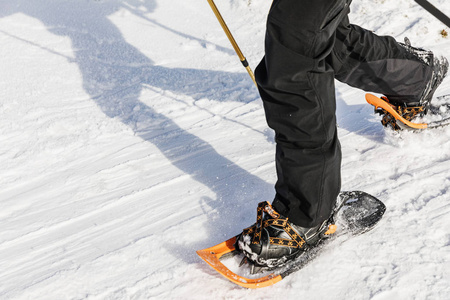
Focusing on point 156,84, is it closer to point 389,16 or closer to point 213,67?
point 213,67

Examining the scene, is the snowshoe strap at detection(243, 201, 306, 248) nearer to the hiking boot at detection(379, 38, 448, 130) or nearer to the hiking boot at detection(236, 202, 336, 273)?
the hiking boot at detection(236, 202, 336, 273)

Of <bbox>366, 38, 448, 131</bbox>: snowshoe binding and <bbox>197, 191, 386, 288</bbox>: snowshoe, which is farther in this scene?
<bbox>366, 38, 448, 131</bbox>: snowshoe binding

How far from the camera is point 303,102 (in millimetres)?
1721

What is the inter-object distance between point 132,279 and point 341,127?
5.63ft

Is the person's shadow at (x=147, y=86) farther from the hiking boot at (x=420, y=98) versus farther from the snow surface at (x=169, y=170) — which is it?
the hiking boot at (x=420, y=98)

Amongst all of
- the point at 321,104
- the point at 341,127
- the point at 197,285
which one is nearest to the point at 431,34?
the point at 341,127

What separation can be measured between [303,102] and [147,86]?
7.99 feet

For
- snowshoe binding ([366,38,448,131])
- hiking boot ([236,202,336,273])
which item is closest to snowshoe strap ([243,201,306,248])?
hiking boot ([236,202,336,273])

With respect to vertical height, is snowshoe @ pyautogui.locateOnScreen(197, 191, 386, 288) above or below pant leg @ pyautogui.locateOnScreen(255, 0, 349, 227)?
below

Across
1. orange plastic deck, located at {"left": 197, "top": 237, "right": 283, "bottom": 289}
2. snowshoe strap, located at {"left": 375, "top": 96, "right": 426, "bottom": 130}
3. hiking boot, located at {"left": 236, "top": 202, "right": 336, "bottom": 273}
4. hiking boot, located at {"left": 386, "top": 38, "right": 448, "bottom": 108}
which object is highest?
hiking boot, located at {"left": 386, "top": 38, "right": 448, "bottom": 108}

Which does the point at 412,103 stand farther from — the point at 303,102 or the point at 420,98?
the point at 303,102

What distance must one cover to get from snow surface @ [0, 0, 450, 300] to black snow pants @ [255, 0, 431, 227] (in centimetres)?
33

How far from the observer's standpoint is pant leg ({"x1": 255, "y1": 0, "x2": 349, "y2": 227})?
1.60 metres

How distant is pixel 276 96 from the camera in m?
1.74
